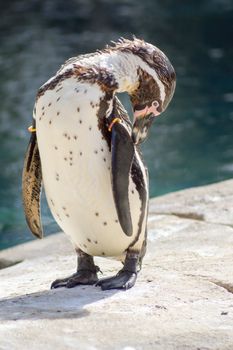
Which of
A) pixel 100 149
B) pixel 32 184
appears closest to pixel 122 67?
pixel 100 149

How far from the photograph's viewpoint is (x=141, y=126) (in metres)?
3.30

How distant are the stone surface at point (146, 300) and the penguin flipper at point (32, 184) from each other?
9.4 inches

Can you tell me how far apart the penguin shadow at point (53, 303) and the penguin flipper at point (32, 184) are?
0.88ft

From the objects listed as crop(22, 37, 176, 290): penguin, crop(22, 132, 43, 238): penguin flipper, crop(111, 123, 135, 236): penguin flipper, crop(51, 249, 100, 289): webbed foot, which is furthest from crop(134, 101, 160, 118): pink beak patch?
crop(51, 249, 100, 289): webbed foot

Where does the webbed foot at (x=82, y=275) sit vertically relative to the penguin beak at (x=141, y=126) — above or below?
below

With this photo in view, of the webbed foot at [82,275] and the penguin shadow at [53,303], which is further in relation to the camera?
the webbed foot at [82,275]

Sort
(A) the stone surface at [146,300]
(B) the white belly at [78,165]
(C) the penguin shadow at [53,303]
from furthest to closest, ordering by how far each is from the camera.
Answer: (B) the white belly at [78,165], (C) the penguin shadow at [53,303], (A) the stone surface at [146,300]

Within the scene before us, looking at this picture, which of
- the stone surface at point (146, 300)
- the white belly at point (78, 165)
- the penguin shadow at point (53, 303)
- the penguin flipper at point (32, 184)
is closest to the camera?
the stone surface at point (146, 300)

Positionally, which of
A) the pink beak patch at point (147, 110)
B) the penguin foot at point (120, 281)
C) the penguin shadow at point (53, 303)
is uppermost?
the pink beak patch at point (147, 110)

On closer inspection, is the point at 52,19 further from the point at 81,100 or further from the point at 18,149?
the point at 81,100

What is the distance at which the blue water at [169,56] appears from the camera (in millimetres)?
7367

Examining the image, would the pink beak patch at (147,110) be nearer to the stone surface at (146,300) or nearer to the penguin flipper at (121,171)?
the penguin flipper at (121,171)

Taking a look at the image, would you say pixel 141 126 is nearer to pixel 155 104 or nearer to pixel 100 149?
pixel 155 104

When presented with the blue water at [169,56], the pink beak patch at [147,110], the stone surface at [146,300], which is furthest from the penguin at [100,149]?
the blue water at [169,56]
